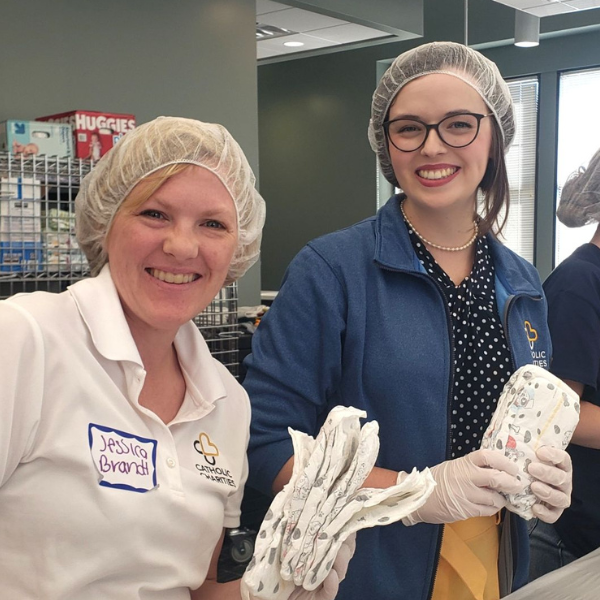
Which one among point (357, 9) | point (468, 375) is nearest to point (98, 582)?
point (468, 375)

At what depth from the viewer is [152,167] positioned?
1.24m

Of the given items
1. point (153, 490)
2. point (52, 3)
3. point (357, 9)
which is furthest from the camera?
point (357, 9)

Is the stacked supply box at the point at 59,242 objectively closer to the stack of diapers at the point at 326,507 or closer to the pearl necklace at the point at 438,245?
the pearl necklace at the point at 438,245

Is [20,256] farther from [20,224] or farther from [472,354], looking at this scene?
[472,354]

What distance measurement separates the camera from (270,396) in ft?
4.75

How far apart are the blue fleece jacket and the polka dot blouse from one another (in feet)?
0.17

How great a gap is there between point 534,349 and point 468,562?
450 mm

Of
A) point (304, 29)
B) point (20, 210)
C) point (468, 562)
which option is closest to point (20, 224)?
point (20, 210)

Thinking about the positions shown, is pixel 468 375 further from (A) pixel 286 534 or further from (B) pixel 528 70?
(B) pixel 528 70

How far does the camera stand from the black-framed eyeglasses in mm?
1493

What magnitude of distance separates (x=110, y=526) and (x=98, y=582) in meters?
0.09

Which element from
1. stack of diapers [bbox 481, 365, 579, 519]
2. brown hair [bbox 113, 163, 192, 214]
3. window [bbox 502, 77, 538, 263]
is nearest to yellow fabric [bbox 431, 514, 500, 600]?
stack of diapers [bbox 481, 365, 579, 519]

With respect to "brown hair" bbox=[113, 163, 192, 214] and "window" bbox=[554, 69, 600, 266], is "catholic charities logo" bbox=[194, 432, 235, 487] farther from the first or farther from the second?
"window" bbox=[554, 69, 600, 266]

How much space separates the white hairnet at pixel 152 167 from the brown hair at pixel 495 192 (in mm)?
558
